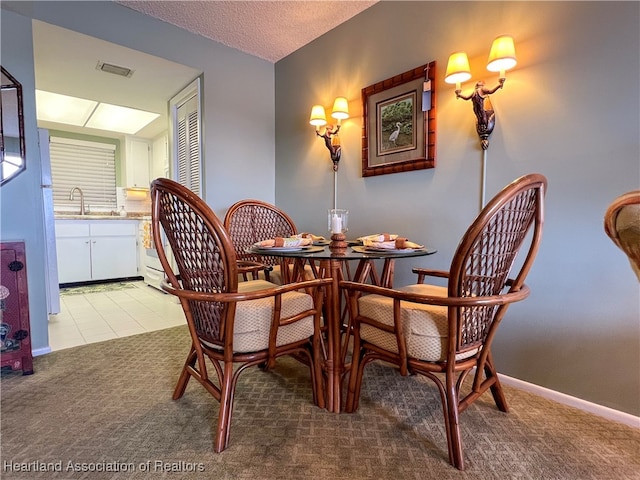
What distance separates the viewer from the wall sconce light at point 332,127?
231cm

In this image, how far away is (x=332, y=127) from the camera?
252 cm

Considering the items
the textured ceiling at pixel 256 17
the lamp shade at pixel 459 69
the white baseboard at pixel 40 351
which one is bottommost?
the white baseboard at pixel 40 351

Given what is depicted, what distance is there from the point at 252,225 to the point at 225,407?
4.74 feet

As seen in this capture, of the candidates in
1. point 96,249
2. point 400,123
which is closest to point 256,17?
point 400,123

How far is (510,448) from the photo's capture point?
117cm

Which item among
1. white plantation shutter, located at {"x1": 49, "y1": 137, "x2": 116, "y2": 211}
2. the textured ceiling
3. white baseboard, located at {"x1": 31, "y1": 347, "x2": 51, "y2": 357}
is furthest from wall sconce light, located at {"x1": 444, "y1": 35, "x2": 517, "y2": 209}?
white plantation shutter, located at {"x1": 49, "y1": 137, "x2": 116, "y2": 211}

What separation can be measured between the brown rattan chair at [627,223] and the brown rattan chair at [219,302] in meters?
0.91

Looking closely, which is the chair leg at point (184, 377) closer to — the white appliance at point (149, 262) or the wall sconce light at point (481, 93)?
the wall sconce light at point (481, 93)

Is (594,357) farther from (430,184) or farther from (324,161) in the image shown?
(324,161)

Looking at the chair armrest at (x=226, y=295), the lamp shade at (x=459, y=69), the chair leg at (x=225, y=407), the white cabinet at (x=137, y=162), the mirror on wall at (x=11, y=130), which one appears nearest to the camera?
the chair armrest at (x=226, y=295)

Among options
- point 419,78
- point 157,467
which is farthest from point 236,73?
point 157,467

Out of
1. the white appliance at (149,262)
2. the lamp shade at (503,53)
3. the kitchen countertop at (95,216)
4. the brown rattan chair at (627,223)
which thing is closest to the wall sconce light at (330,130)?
the lamp shade at (503,53)

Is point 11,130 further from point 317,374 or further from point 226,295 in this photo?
point 317,374

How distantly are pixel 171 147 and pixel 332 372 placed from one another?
2990mm
